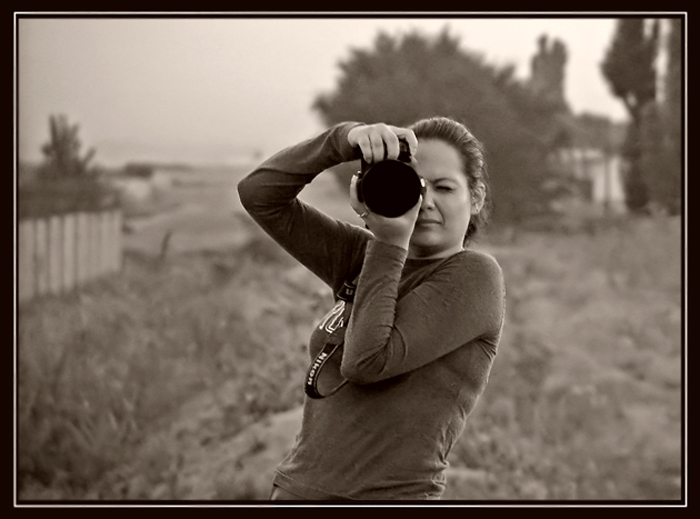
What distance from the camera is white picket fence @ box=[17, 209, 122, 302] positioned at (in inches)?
147

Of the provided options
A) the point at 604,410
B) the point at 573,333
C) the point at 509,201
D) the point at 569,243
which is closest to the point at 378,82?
the point at 509,201

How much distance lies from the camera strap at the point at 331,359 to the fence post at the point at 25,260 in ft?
9.60

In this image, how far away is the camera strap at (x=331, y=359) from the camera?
1050 mm

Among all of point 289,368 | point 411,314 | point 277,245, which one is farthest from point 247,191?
point 289,368

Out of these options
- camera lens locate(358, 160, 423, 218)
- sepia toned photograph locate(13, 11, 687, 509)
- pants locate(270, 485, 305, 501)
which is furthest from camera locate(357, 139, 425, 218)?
sepia toned photograph locate(13, 11, 687, 509)

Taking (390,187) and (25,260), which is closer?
(390,187)

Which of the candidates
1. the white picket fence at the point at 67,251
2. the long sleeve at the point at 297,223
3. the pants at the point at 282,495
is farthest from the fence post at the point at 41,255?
the pants at the point at 282,495

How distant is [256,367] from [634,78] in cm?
201

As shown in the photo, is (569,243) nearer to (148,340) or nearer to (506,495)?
(506,495)

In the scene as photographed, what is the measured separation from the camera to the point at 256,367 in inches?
148

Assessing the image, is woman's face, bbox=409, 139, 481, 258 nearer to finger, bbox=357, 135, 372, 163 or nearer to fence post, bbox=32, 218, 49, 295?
finger, bbox=357, 135, 372, 163

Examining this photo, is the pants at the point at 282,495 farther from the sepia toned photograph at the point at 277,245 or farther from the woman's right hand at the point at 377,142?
the sepia toned photograph at the point at 277,245

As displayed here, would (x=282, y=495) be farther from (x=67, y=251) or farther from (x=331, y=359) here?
(x=67, y=251)

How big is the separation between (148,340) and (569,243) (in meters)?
1.85
